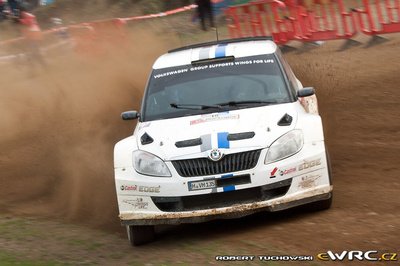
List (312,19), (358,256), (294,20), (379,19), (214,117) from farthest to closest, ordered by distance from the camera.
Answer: (294,20)
(312,19)
(379,19)
(214,117)
(358,256)

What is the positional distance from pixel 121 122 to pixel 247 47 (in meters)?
4.35

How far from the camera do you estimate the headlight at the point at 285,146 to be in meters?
7.16

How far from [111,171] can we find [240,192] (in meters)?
3.70

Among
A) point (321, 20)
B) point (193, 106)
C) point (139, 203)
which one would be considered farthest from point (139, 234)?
point (321, 20)

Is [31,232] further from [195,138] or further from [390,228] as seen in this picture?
[390,228]

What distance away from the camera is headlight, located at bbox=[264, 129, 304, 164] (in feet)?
23.5

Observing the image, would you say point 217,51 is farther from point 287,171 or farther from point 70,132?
point 70,132

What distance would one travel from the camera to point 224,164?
7.12 metres

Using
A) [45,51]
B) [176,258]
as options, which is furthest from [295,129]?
[45,51]

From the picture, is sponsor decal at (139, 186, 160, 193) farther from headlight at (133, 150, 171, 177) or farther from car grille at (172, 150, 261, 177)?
car grille at (172, 150, 261, 177)

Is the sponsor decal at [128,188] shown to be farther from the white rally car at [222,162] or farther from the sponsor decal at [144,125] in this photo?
the sponsor decal at [144,125]

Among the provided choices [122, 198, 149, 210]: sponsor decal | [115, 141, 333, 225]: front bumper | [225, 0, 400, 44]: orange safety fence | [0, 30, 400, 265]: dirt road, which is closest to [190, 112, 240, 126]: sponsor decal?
[115, 141, 333, 225]: front bumper

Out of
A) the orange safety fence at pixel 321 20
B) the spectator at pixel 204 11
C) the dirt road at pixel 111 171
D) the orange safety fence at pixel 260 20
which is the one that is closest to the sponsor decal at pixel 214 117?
the dirt road at pixel 111 171

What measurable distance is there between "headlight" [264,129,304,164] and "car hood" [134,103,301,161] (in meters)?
0.05
